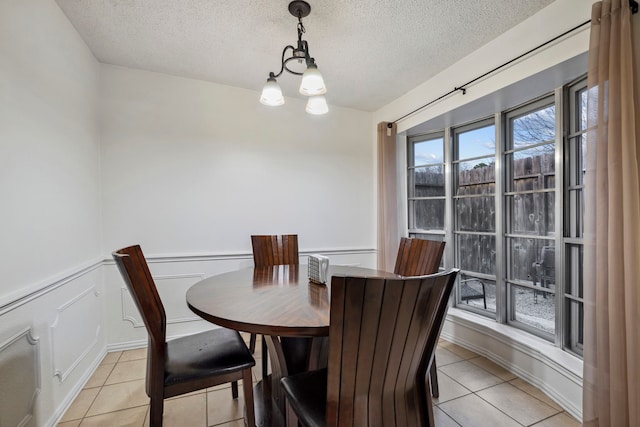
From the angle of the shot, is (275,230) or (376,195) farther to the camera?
(376,195)

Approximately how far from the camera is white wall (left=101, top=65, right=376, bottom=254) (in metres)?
2.59

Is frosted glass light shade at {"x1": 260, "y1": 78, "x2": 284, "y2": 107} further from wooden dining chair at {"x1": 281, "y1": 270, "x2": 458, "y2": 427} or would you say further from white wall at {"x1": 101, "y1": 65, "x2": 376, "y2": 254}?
wooden dining chair at {"x1": 281, "y1": 270, "x2": 458, "y2": 427}

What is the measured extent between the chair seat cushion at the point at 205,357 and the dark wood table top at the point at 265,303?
0.93 feet

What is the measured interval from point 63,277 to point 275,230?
1734 mm

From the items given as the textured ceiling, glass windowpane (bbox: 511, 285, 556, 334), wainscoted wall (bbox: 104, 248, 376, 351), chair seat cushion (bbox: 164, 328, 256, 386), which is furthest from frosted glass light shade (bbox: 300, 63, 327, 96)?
glass windowpane (bbox: 511, 285, 556, 334)

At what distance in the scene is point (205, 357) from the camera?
1427mm

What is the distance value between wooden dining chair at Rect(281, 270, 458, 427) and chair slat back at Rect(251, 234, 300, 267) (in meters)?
1.61

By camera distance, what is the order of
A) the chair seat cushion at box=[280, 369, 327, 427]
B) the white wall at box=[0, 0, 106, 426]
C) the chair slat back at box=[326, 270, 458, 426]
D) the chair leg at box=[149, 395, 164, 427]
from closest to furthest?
the chair slat back at box=[326, 270, 458, 426] → the chair seat cushion at box=[280, 369, 327, 427] → the chair leg at box=[149, 395, 164, 427] → the white wall at box=[0, 0, 106, 426]

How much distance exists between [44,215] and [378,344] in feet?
6.34

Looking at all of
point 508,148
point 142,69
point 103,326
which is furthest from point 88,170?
point 508,148

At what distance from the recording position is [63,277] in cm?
178

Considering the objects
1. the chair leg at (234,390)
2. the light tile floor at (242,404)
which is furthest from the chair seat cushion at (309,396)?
the chair leg at (234,390)

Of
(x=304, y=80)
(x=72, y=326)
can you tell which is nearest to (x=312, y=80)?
(x=304, y=80)

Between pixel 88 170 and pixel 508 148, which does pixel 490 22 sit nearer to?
pixel 508 148
